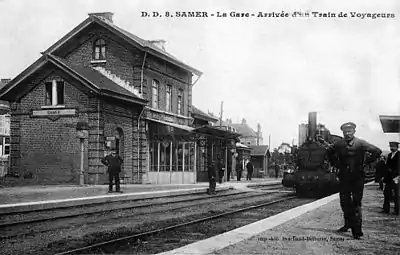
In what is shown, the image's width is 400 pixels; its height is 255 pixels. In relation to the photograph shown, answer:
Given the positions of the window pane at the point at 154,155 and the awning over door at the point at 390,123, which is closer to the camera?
the awning over door at the point at 390,123

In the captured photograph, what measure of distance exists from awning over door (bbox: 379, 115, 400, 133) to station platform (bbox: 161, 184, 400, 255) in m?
3.09

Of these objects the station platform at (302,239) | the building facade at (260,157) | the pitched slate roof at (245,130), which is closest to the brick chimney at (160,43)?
the station platform at (302,239)

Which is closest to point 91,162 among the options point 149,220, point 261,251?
point 149,220

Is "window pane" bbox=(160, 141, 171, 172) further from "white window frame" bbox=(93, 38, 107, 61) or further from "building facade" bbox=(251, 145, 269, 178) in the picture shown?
"building facade" bbox=(251, 145, 269, 178)

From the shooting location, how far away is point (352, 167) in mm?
7215

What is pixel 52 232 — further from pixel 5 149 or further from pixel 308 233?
pixel 5 149

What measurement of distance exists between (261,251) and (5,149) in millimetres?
24747

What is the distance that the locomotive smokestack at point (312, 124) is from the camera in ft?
69.3

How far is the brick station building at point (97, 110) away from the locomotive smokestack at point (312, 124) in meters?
6.79

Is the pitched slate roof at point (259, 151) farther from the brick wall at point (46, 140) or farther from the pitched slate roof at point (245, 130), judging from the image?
the pitched slate roof at point (245, 130)

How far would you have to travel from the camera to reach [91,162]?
73.7ft

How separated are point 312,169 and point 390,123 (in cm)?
677

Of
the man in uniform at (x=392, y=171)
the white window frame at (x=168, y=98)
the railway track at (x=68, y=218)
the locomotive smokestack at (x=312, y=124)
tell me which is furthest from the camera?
the white window frame at (x=168, y=98)

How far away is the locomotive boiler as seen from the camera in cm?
2023
